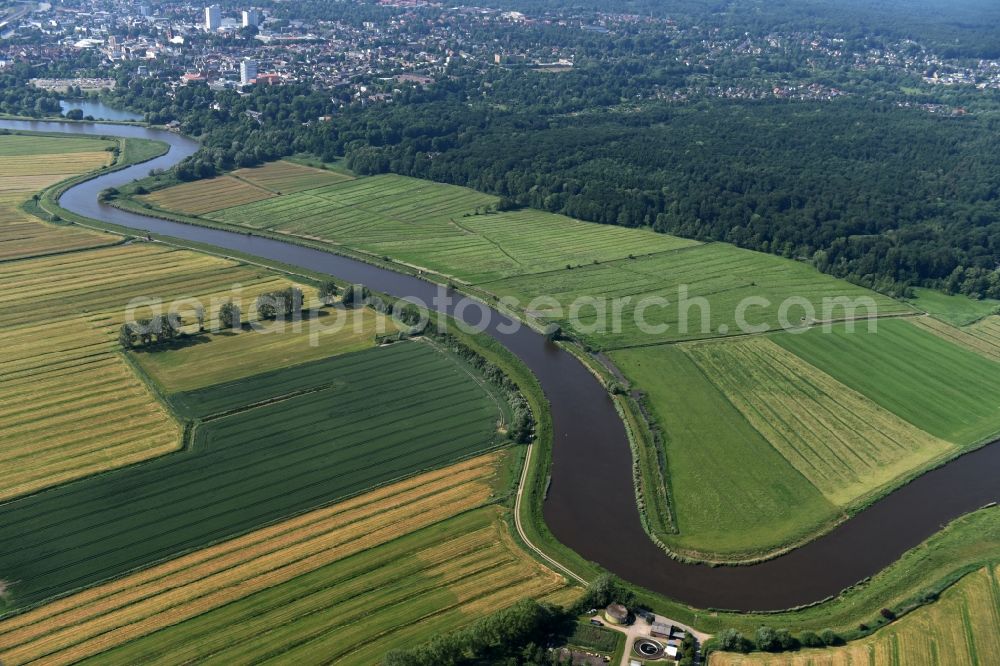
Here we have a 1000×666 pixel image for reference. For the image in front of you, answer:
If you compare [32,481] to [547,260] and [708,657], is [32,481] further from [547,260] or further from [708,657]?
[547,260]

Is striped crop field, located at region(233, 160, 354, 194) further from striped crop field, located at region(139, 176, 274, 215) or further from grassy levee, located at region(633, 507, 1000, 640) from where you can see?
grassy levee, located at region(633, 507, 1000, 640)

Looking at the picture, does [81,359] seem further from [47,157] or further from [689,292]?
[47,157]

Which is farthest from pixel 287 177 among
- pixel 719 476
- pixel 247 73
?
pixel 719 476

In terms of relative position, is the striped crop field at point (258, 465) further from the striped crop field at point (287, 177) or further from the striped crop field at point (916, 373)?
the striped crop field at point (287, 177)

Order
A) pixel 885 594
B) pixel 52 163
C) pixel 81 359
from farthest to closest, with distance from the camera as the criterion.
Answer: pixel 52 163
pixel 81 359
pixel 885 594

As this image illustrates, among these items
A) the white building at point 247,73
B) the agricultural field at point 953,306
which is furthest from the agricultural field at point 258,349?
the white building at point 247,73

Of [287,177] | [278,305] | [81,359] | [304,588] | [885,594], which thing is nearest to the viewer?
[304,588]
